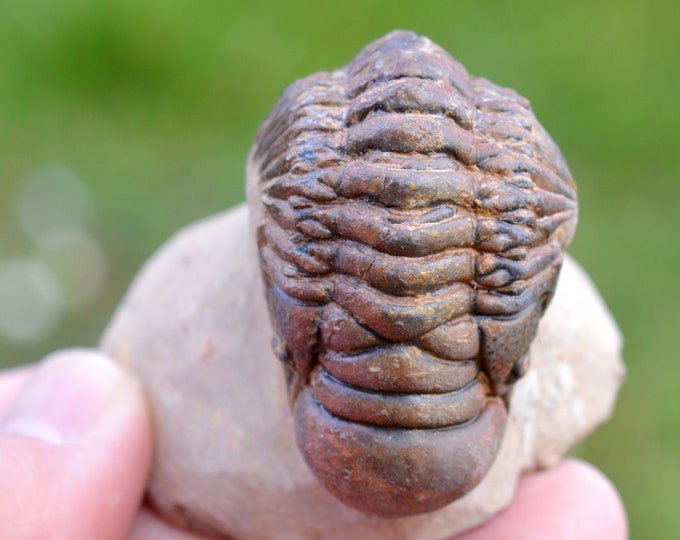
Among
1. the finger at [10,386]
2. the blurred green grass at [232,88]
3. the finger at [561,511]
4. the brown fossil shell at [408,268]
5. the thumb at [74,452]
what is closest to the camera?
the brown fossil shell at [408,268]

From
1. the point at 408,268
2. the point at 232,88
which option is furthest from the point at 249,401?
the point at 232,88

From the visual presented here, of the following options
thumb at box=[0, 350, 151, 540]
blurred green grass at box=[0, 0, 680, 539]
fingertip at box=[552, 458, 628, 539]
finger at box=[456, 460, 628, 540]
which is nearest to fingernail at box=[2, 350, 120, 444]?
thumb at box=[0, 350, 151, 540]

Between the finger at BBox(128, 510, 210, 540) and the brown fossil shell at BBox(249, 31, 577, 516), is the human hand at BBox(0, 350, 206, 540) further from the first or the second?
the brown fossil shell at BBox(249, 31, 577, 516)

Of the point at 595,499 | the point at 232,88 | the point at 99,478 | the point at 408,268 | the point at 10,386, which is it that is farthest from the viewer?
the point at 232,88

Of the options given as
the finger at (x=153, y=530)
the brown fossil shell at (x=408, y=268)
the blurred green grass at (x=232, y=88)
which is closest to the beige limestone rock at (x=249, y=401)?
the finger at (x=153, y=530)

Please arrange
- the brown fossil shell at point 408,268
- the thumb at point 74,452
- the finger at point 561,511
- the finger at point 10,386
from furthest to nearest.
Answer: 1. the finger at point 10,386
2. the finger at point 561,511
3. the thumb at point 74,452
4. the brown fossil shell at point 408,268

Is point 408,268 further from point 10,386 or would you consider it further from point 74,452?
point 10,386

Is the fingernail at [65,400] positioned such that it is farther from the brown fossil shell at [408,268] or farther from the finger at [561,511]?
the finger at [561,511]
